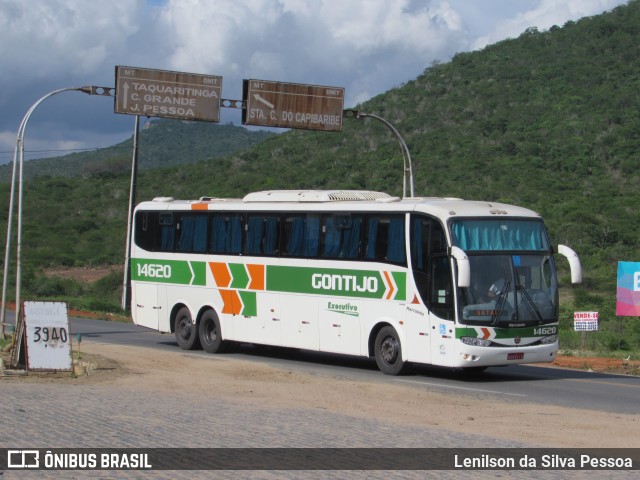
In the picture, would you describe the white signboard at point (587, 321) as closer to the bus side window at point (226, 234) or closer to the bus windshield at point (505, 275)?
the bus windshield at point (505, 275)

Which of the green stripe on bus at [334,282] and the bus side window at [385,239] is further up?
the bus side window at [385,239]

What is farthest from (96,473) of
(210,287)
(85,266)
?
(85,266)

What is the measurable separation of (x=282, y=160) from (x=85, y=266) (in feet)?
66.8

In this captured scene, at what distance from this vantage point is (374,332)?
21.5 meters

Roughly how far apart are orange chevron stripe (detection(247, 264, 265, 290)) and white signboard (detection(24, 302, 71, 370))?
591cm

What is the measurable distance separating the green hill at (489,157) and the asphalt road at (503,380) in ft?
67.0

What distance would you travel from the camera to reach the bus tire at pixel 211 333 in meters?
25.2

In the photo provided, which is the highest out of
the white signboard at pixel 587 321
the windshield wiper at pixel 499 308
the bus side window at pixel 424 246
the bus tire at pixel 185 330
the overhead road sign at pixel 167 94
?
the overhead road sign at pixel 167 94

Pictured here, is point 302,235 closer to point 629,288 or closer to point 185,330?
point 185,330

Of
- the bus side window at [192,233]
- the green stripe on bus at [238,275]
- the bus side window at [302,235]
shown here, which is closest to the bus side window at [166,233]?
the bus side window at [192,233]

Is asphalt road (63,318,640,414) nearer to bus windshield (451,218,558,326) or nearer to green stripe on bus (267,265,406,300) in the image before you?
bus windshield (451,218,558,326)

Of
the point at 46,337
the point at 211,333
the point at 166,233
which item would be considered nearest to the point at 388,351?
the point at 211,333

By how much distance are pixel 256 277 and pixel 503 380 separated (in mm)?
6189

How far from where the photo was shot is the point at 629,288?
27125mm
